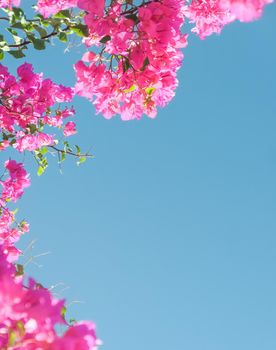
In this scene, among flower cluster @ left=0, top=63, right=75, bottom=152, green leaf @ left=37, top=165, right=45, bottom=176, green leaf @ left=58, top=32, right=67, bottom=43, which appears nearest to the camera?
green leaf @ left=58, top=32, right=67, bottom=43

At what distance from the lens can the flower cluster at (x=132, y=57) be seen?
2902mm

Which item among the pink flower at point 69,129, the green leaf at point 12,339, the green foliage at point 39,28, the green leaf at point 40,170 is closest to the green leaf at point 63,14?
the green foliage at point 39,28

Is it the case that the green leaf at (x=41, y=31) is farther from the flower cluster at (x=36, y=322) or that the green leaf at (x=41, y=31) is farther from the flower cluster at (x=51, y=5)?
the flower cluster at (x=36, y=322)

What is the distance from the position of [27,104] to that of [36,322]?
3387 mm

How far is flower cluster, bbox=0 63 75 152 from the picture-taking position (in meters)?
4.68

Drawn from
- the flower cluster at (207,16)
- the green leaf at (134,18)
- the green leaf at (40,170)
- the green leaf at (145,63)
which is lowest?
the green leaf at (145,63)

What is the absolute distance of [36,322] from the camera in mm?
1637

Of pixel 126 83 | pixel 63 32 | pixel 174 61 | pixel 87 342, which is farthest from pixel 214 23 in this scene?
pixel 87 342

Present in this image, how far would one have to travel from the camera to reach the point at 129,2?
3084mm

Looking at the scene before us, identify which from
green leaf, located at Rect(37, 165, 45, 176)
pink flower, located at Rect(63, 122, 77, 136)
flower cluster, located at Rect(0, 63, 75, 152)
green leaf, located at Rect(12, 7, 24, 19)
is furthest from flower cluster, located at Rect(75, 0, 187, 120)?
pink flower, located at Rect(63, 122, 77, 136)

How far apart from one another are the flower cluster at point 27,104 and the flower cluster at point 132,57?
1.42m

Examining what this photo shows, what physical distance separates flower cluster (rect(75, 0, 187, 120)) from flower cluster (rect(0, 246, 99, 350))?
1.63m

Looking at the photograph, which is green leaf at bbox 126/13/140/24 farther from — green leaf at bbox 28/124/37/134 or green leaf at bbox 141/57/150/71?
green leaf at bbox 28/124/37/134

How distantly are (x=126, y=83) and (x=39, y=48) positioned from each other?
2.11 feet
